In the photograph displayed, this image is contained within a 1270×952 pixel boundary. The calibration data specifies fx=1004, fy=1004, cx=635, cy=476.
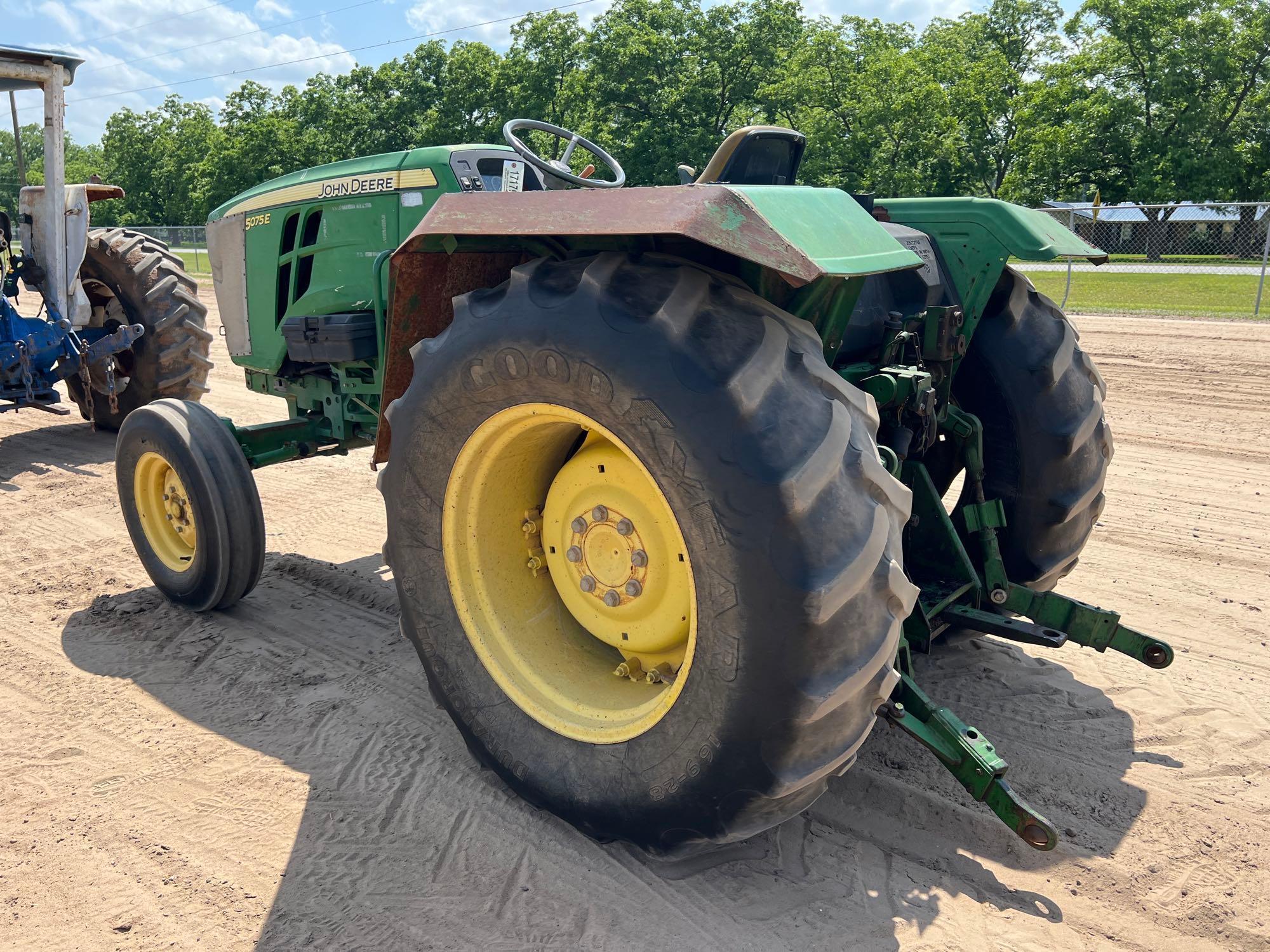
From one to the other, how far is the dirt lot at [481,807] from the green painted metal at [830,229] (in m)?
1.49

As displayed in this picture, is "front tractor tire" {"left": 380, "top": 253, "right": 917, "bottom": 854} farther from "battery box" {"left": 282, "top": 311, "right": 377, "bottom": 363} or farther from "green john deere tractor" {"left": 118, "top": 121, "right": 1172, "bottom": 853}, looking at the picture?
"battery box" {"left": 282, "top": 311, "right": 377, "bottom": 363}

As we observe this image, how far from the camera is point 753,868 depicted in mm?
2537

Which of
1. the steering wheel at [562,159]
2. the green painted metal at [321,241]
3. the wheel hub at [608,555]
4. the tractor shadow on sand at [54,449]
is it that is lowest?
the tractor shadow on sand at [54,449]

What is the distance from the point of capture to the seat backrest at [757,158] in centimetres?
319

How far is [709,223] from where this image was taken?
2.13 m

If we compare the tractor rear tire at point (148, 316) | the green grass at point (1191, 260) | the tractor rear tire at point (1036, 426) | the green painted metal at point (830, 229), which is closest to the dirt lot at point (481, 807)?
the tractor rear tire at point (1036, 426)

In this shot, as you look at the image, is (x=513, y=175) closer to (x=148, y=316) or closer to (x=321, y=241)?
(x=321, y=241)

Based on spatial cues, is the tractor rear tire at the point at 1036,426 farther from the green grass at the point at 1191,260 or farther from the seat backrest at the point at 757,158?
the green grass at the point at 1191,260

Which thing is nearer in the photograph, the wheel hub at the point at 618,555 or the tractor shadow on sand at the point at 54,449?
the wheel hub at the point at 618,555

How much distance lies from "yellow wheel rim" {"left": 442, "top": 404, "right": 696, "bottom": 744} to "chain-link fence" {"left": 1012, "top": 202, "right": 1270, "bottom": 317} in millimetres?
12516

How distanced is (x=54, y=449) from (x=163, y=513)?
3611 mm

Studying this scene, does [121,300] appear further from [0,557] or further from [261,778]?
[261,778]

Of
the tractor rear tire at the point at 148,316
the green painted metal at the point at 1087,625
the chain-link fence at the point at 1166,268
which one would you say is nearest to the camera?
the green painted metal at the point at 1087,625

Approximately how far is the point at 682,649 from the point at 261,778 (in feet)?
4.37
